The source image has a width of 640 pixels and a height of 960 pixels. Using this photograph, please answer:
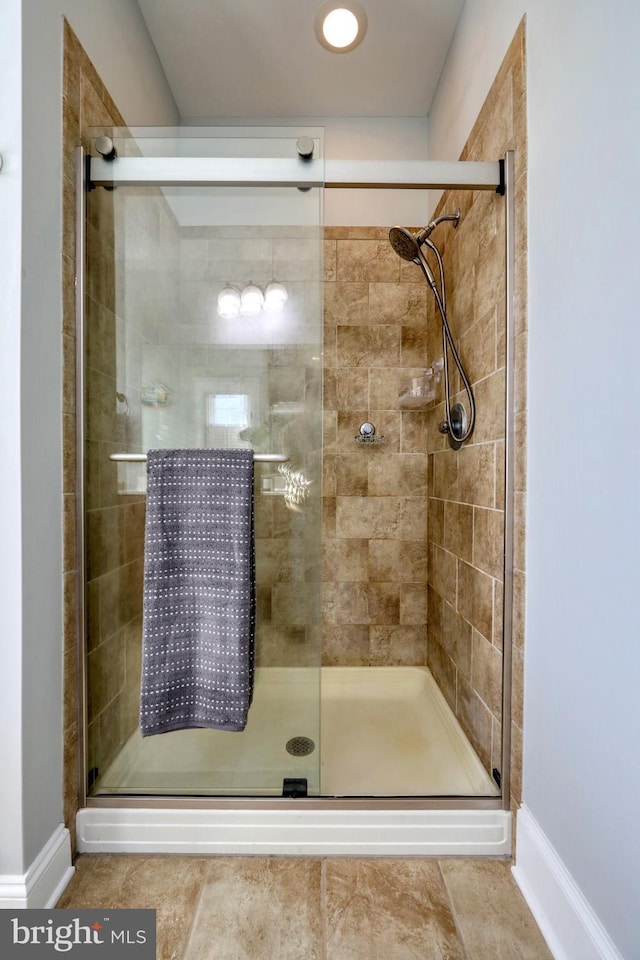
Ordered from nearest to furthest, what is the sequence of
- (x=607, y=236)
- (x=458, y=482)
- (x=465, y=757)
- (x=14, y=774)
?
(x=607, y=236) < (x=14, y=774) < (x=465, y=757) < (x=458, y=482)

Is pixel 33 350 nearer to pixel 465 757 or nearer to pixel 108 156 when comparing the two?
pixel 108 156

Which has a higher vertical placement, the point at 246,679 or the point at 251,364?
the point at 251,364

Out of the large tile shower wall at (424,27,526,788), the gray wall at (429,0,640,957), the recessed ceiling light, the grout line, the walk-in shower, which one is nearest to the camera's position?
the gray wall at (429,0,640,957)

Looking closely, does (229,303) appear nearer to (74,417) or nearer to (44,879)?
(74,417)

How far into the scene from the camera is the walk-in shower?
1.59 meters

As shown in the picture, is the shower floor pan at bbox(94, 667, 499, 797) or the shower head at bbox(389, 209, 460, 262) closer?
the shower floor pan at bbox(94, 667, 499, 797)

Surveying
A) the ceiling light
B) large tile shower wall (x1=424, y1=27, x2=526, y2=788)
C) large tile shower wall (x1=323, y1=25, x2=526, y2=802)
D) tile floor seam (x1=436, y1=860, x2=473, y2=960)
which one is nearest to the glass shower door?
the ceiling light

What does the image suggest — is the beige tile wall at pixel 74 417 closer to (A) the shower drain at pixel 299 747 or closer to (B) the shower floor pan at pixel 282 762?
(B) the shower floor pan at pixel 282 762

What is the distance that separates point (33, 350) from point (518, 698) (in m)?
1.46

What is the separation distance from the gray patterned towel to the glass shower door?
0.20 ft

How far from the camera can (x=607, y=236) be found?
832 millimetres

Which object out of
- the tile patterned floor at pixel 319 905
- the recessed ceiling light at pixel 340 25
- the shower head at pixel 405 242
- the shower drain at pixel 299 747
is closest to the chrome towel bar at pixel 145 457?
the shower drain at pixel 299 747

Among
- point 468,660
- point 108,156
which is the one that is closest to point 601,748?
point 468,660

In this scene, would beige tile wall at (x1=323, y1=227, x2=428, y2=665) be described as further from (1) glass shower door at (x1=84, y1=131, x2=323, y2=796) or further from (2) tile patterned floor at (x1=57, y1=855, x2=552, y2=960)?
(2) tile patterned floor at (x1=57, y1=855, x2=552, y2=960)
